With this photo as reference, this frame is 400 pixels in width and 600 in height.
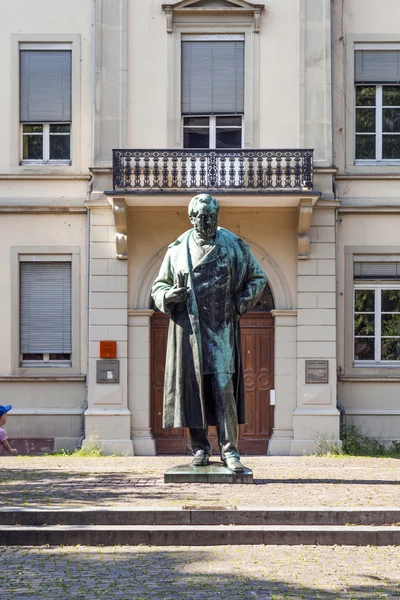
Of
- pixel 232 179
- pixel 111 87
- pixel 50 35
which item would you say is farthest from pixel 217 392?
pixel 50 35

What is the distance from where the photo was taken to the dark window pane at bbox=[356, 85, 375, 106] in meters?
20.1

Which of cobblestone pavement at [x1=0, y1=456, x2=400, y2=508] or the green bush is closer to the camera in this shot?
cobblestone pavement at [x1=0, y1=456, x2=400, y2=508]

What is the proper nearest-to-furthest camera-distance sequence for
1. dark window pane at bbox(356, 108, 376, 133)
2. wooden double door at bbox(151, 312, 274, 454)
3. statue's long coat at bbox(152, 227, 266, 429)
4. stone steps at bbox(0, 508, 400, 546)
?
stone steps at bbox(0, 508, 400, 546) < statue's long coat at bbox(152, 227, 266, 429) < wooden double door at bbox(151, 312, 274, 454) < dark window pane at bbox(356, 108, 376, 133)

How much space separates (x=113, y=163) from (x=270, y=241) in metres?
3.12

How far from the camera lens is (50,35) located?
19984 mm

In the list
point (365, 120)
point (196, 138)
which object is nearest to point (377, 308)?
point (365, 120)

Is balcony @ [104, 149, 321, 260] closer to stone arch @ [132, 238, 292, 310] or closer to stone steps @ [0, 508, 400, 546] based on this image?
stone arch @ [132, 238, 292, 310]

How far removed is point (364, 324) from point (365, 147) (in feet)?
10.7

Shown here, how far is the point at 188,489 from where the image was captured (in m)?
9.49

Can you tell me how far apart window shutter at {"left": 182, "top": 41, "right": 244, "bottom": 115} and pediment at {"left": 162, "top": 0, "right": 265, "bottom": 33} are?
0.52 meters

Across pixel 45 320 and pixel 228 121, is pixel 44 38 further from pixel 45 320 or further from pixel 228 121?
pixel 45 320

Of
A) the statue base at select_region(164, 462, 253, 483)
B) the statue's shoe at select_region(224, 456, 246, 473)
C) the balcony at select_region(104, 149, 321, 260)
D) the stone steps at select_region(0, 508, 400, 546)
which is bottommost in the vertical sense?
the stone steps at select_region(0, 508, 400, 546)

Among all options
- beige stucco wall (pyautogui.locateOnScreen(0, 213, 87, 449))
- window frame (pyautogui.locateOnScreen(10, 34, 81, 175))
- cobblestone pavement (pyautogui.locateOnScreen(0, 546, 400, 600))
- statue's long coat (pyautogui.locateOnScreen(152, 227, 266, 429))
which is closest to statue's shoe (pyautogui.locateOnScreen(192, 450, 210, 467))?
statue's long coat (pyautogui.locateOnScreen(152, 227, 266, 429))

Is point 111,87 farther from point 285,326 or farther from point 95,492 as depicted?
point 95,492
